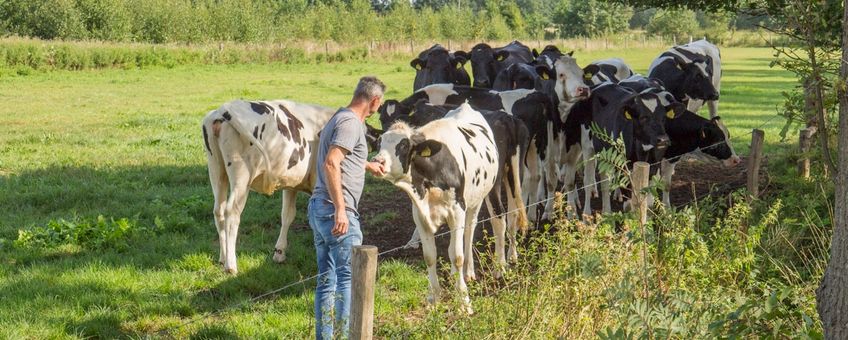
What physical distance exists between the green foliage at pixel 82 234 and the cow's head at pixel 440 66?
7384 mm

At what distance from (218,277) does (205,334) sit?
1574 millimetres

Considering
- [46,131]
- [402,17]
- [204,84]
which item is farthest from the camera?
[402,17]

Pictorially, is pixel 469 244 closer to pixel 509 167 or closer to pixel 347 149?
pixel 509 167

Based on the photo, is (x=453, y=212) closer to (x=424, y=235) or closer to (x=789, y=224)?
(x=424, y=235)

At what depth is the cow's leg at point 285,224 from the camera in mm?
8984

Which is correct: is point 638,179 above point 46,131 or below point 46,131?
above

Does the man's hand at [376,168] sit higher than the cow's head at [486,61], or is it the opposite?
the man's hand at [376,168]

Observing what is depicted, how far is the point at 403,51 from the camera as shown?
47281 millimetres

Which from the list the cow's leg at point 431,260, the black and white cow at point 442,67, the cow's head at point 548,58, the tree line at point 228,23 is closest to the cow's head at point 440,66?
the black and white cow at point 442,67

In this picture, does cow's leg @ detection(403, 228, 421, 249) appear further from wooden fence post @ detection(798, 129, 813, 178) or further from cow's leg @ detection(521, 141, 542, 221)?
wooden fence post @ detection(798, 129, 813, 178)

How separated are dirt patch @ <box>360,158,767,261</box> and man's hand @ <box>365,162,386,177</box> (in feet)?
6.88

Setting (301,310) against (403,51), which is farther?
(403,51)

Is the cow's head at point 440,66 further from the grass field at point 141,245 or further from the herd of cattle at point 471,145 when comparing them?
the grass field at point 141,245

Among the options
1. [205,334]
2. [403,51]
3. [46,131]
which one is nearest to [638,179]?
[205,334]
